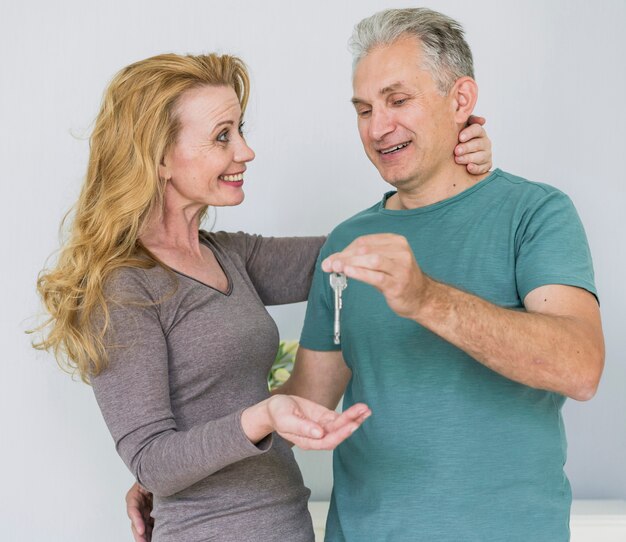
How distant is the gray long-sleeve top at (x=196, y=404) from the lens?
157 cm

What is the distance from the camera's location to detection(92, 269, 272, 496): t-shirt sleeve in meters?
1.54

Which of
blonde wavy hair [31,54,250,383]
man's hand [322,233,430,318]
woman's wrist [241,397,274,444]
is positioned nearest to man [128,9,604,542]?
man's hand [322,233,430,318]

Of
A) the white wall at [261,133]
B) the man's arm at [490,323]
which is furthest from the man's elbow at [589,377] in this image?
the white wall at [261,133]

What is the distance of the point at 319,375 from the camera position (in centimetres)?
201

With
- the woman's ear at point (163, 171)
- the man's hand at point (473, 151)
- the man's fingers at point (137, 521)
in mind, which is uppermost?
the man's hand at point (473, 151)

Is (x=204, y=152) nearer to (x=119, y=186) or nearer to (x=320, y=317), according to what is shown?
(x=119, y=186)

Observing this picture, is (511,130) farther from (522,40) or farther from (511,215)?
(511,215)

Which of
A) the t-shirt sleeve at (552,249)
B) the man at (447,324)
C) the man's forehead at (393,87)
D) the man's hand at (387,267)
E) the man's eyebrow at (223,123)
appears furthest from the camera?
the man's eyebrow at (223,123)

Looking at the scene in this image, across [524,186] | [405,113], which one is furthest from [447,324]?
[405,113]

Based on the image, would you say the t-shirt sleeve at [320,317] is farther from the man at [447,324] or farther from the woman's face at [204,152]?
the woman's face at [204,152]

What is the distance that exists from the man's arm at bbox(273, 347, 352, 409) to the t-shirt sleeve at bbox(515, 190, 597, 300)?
530mm

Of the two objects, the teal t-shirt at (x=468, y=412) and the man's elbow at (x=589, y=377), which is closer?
the man's elbow at (x=589, y=377)

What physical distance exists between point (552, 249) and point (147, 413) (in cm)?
77

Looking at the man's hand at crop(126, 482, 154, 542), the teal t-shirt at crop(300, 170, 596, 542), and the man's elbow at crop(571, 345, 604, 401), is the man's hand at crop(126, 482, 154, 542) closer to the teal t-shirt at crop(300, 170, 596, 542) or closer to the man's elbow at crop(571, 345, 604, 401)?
the teal t-shirt at crop(300, 170, 596, 542)
